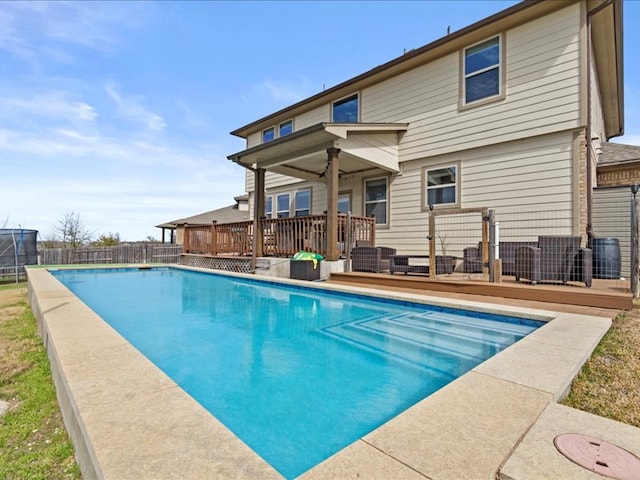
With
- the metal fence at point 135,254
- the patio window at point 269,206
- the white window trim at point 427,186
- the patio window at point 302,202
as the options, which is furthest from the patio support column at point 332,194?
the metal fence at point 135,254

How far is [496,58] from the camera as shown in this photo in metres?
7.80

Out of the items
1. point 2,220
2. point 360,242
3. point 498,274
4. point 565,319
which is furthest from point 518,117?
point 2,220

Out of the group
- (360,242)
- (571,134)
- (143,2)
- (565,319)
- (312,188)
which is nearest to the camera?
(565,319)

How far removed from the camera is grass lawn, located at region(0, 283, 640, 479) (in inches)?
68.1

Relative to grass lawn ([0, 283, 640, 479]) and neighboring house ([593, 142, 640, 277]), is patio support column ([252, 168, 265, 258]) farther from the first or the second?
neighboring house ([593, 142, 640, 277])

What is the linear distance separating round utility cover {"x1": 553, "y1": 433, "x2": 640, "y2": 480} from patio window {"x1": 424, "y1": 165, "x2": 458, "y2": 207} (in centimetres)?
748

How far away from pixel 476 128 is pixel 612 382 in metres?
7.05

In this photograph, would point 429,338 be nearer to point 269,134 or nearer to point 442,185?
point 442,185

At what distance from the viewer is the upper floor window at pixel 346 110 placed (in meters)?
10.7

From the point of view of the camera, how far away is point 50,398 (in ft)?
8.18

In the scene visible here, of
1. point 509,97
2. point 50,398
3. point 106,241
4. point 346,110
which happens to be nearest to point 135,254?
point 106,241

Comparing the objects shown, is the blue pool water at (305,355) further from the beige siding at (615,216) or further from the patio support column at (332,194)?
the beige siding at (615,216)

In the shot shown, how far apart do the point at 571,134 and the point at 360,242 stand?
520cm

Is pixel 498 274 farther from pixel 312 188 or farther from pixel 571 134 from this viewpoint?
Result: pixel 312 188
